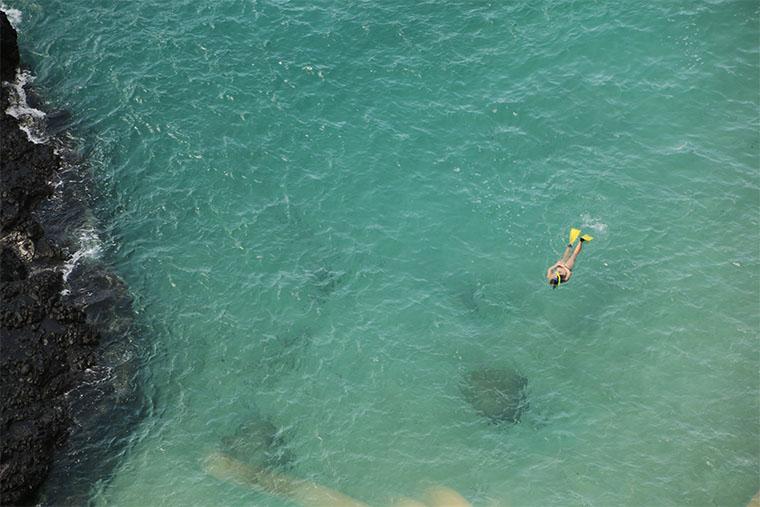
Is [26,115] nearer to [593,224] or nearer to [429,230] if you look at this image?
[429,230]

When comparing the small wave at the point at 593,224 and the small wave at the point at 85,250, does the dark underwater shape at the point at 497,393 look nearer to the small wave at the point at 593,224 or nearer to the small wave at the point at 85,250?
the small wave at the point at 593,224

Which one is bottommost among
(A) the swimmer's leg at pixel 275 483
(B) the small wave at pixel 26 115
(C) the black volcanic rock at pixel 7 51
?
(A) the swimmer's leg at pixel 275 483

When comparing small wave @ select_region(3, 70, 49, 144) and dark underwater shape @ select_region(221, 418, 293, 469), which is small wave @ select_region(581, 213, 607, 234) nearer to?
dark underwater shape @ select_region(221, 418, 293, 469)

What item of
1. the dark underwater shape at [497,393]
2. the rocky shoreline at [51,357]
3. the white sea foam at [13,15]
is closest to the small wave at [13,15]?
the white sea foam at [13,15]

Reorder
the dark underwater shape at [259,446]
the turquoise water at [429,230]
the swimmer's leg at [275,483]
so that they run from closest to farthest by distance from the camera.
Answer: the swimmer's leg at [275,483] → the dark underwater shape at [259,446] → the turquoise water at [429,230]

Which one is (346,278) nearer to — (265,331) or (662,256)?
(265,331)

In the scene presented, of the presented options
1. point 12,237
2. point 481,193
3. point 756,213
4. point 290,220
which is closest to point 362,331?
point 290,220

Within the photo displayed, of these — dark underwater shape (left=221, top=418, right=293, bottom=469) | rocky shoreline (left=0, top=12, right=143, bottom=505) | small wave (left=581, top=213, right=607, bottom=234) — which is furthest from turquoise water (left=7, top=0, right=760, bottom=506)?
rocky shoreline (left=0, top=12, right=143, bottom=505)
